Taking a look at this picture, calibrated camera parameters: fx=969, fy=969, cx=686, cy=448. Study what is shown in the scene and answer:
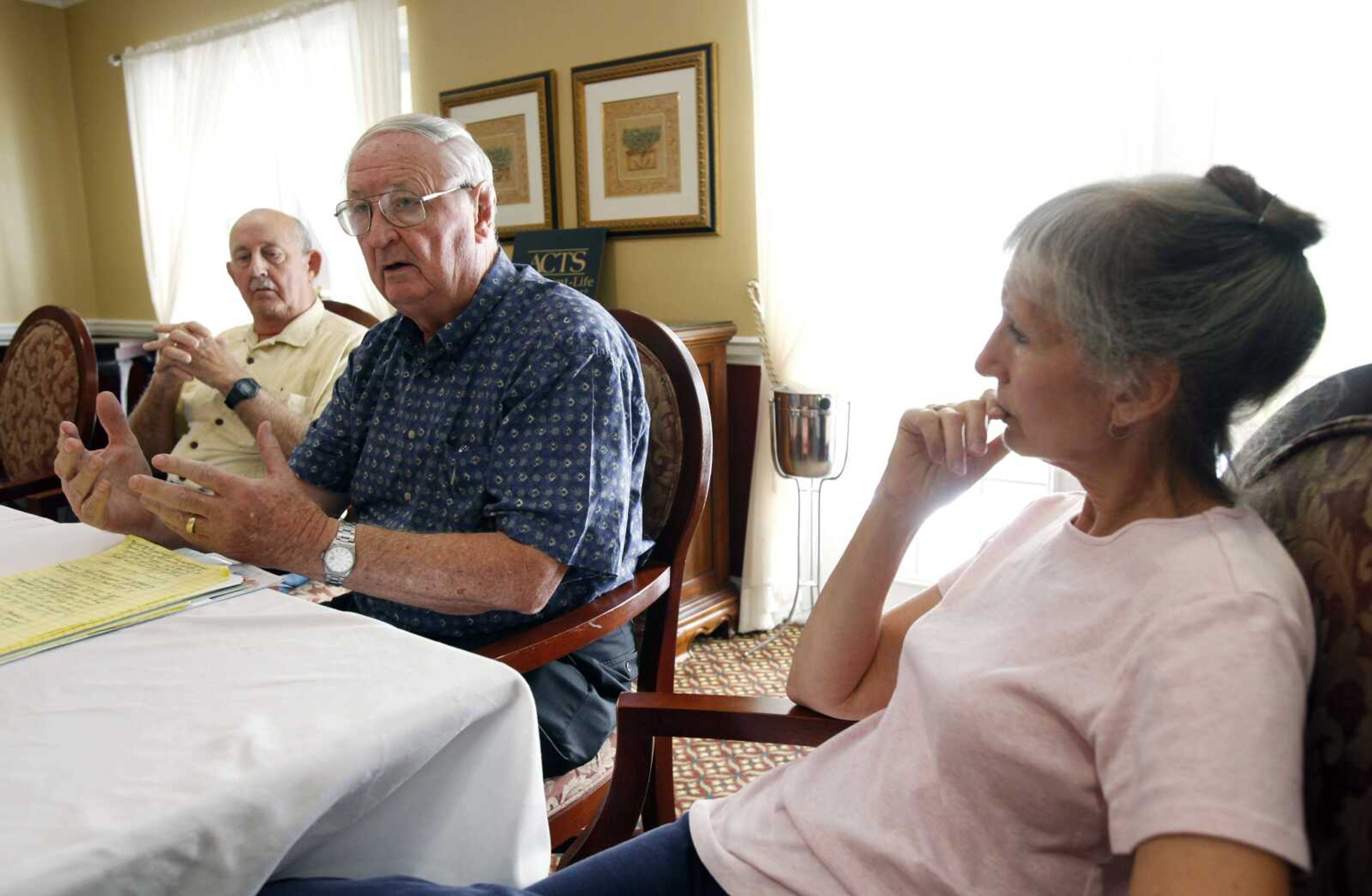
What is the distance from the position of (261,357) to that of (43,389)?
2.13 ft

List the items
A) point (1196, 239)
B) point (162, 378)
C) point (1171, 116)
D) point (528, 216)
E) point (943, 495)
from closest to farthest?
point (1196, 239), point (943, 495), point (1171, 116), point (162, 378), point (528, 216)

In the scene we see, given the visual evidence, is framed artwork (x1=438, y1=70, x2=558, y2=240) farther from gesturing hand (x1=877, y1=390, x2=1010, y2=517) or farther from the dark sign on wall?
gesturing hand (x1=877, y1=390, x2=1010, y2=517)

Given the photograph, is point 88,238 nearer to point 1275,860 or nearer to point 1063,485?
point 1063,485

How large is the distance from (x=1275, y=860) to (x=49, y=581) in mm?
1285

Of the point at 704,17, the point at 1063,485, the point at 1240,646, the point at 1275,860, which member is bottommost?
the point at 1063,485

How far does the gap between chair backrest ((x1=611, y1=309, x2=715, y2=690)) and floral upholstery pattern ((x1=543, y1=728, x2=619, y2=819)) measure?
0.39ft

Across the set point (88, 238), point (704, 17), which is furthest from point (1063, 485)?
point (88, 238)

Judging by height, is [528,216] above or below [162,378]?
above

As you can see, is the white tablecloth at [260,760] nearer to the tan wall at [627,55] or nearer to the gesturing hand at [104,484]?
the gesturing hand at [104,484]

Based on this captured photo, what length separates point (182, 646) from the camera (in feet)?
3.22

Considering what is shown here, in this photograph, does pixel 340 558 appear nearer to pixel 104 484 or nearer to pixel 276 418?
pixel 104 484

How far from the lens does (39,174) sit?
5.58m

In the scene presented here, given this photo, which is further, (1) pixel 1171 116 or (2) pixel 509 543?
(1) pixel 1171 116

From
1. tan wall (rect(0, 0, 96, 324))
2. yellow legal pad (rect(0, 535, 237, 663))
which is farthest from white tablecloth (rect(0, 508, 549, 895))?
tan wall (rect(0, 0, 96, 324))
